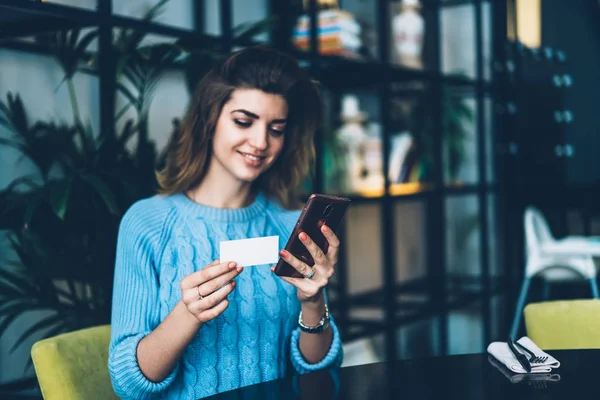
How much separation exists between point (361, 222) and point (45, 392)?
12.6 ft

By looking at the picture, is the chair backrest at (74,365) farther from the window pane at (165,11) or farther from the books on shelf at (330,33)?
the books on shelf at (330,33)

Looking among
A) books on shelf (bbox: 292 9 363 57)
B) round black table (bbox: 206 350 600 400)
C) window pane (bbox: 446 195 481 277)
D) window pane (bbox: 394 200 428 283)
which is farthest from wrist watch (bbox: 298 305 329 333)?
window pane (bbox: 446 195 481 277)

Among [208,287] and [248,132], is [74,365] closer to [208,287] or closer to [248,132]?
[208,287]

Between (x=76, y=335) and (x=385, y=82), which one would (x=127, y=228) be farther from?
(x=385, y=82)

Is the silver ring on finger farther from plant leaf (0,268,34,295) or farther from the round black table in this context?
plant leaf (0,268,34,295)

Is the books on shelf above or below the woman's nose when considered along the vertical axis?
above

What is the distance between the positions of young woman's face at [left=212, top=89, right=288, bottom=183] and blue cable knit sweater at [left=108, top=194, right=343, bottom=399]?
140 mm

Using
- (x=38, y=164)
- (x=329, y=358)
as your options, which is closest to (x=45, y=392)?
(x=329, y=358)

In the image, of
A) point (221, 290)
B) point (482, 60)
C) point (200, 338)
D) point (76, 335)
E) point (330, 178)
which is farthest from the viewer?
point (482, 60)

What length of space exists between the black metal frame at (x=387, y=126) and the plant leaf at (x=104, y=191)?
0.33 m

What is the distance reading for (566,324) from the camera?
68.4 inches

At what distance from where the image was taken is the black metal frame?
7.87ft

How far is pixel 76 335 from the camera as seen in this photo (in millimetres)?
1521

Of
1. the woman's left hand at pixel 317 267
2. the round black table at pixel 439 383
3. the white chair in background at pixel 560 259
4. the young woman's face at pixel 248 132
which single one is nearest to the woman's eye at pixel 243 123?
the young woman's face at pixel 248 132
